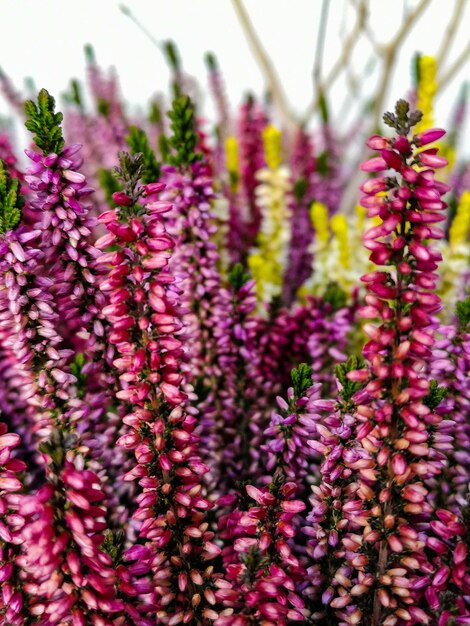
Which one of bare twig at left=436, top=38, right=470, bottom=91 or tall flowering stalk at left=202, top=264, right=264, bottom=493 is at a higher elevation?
bare twig at left=436, top=38, right=470, bottom=91

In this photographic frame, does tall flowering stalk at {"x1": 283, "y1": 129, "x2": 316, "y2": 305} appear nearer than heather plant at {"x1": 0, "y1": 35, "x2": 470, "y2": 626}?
No

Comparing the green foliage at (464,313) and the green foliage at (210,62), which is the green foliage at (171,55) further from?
the green foliage at (464,313)

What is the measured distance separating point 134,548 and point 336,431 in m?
0.27

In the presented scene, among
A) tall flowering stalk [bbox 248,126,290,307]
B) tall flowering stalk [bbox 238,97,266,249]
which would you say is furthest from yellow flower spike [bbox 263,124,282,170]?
tall flowering stalk [bbox 238,97,266,249]

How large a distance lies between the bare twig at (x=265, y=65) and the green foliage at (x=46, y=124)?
1.29m

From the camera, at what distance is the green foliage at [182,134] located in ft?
3.01

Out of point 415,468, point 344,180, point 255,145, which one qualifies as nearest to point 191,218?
point 415,468

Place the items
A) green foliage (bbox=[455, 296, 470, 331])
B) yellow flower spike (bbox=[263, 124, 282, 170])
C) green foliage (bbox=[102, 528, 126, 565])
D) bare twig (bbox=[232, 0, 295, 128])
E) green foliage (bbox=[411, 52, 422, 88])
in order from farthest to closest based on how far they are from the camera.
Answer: bare twig (bbox=[232, 0, 295, 128]) < yellow flower spike (bbox=[263, 124, 282, 170]) < green foliage (bbox=[411, 52, 422, 88]) < green foliage (bbox=[455, 296, 470, 331]) < green foliage (bbox=[102, 528, 126, 565])

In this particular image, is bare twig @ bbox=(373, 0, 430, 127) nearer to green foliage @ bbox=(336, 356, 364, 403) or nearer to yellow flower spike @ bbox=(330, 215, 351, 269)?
yellow flower spike @ bbox=(330, 215, 351, 269)

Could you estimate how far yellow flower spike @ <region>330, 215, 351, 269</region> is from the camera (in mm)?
1383

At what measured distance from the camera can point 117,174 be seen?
0.58m

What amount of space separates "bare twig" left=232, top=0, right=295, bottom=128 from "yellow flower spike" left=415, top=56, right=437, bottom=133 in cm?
64

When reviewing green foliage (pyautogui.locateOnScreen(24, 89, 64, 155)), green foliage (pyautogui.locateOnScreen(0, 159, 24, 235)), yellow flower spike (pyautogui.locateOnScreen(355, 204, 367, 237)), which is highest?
green foliage (pyautogui.locateOnScreen(24, 89, 64, 155))

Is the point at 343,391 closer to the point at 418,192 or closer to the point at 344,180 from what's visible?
the point at 418,192
